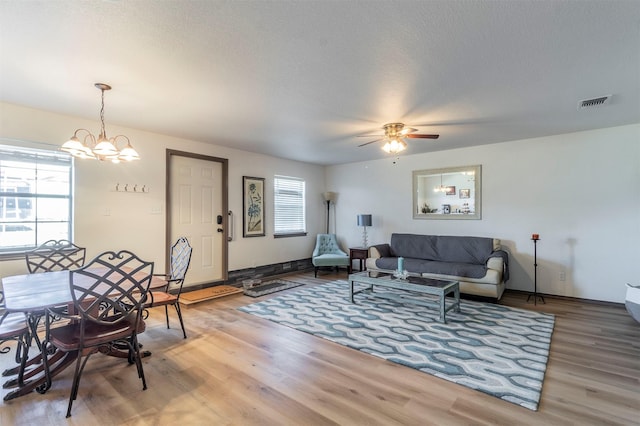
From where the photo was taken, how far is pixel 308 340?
3.15m

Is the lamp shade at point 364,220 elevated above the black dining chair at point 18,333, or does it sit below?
above

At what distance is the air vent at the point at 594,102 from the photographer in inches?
124

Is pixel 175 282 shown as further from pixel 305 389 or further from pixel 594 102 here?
pixel 594 102

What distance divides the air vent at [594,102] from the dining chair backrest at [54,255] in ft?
18.9

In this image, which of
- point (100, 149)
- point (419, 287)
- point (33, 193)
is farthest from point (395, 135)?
point (33, 193)

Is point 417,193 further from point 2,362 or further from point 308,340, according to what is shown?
point 2,362

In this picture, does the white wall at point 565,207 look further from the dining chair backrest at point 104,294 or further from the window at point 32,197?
the window at point 32,197

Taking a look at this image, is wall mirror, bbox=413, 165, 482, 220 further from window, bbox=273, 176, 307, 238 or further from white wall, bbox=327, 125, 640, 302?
window, bbox=273, 176, 307, 238

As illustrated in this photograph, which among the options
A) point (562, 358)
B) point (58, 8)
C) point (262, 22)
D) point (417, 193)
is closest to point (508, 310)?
point (562, 358)

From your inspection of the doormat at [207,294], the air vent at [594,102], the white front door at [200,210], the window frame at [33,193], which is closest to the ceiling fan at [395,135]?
the air vent at [594,102]

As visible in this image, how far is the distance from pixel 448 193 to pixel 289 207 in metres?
3.27

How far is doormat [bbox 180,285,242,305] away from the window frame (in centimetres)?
164

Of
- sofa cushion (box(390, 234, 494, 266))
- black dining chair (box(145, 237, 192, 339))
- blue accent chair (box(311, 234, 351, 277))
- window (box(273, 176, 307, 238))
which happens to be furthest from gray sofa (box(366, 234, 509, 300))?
black dining chair (box(145, 237, 192, 339))

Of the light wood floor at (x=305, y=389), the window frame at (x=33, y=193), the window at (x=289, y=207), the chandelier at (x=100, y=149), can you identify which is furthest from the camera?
the window at (x=289, y=207)
